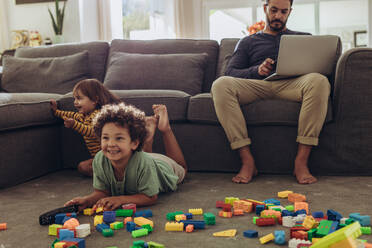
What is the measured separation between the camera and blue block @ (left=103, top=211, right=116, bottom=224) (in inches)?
59.1

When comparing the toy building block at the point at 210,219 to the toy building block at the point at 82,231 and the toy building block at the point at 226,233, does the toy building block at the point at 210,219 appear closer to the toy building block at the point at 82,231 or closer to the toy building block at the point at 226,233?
the toy building block at the point at 226,233

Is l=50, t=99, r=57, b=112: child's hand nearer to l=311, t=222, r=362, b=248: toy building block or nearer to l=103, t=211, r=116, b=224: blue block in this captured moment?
l=103, t=211, r=116, b=224: blue block

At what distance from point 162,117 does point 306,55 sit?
0.83 meters

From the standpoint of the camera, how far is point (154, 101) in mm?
2439

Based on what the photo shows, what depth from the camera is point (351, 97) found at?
7.14 feet

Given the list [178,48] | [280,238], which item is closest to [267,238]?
[280,238]

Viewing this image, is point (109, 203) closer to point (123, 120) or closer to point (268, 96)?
point (123, 120)

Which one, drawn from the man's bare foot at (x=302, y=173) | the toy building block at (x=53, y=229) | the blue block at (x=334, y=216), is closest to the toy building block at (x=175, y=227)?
the toy building block at (x=53, y=229)

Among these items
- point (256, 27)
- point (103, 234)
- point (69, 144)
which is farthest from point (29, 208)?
point (256, 27)

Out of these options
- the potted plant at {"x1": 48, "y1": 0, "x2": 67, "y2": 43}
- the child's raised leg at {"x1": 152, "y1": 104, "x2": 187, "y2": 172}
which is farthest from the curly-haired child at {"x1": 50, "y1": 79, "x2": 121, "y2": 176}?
the potted plant at {"x1": 48, "y1": 0, "x2": 67, "y2": 43}

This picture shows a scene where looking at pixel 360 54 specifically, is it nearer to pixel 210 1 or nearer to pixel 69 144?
pixel 69 144

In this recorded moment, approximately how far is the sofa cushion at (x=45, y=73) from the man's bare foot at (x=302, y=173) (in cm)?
167

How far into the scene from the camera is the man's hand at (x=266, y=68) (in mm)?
2306

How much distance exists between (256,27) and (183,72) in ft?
3.84
